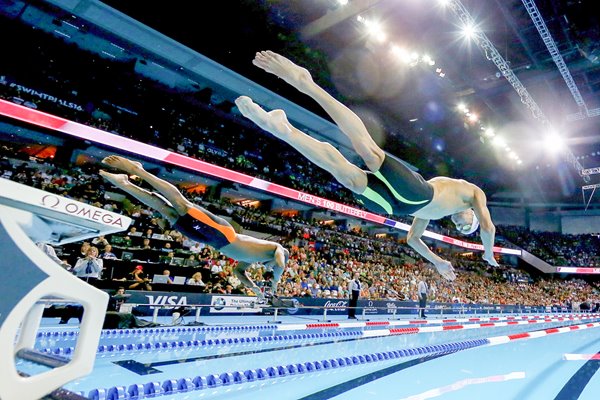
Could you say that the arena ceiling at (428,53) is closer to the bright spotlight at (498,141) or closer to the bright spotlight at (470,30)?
the bright spotlight at (498,141)

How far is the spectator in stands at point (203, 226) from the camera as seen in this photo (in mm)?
3857

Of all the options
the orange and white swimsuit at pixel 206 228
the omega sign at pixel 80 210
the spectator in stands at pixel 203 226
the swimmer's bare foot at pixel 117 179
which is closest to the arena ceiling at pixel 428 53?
the spectator in stands at pixel 203 226

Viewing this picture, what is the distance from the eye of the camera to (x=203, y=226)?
392 cm

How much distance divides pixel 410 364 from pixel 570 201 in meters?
37.3

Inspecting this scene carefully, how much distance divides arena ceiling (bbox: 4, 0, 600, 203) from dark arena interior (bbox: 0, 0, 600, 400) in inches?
3.6

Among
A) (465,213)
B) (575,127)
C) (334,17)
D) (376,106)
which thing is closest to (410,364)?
(465,213)

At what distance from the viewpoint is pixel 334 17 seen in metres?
13.0

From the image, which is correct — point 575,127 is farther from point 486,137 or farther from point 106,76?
point 106,76

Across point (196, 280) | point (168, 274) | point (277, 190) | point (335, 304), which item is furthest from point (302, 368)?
point (277, 190)

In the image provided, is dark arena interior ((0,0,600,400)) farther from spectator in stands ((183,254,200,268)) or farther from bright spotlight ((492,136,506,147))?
bright spotlight ((492,136,506,147))

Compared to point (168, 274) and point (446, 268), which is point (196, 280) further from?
point (446, 268)

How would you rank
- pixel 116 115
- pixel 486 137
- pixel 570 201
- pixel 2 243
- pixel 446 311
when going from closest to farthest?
pixel 2 243
pixel 116 115
pixel 446 311
pixel 486 137
pixel 570 201

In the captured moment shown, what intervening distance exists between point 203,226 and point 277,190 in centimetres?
1260

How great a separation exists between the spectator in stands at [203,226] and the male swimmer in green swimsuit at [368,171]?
1162 mm
